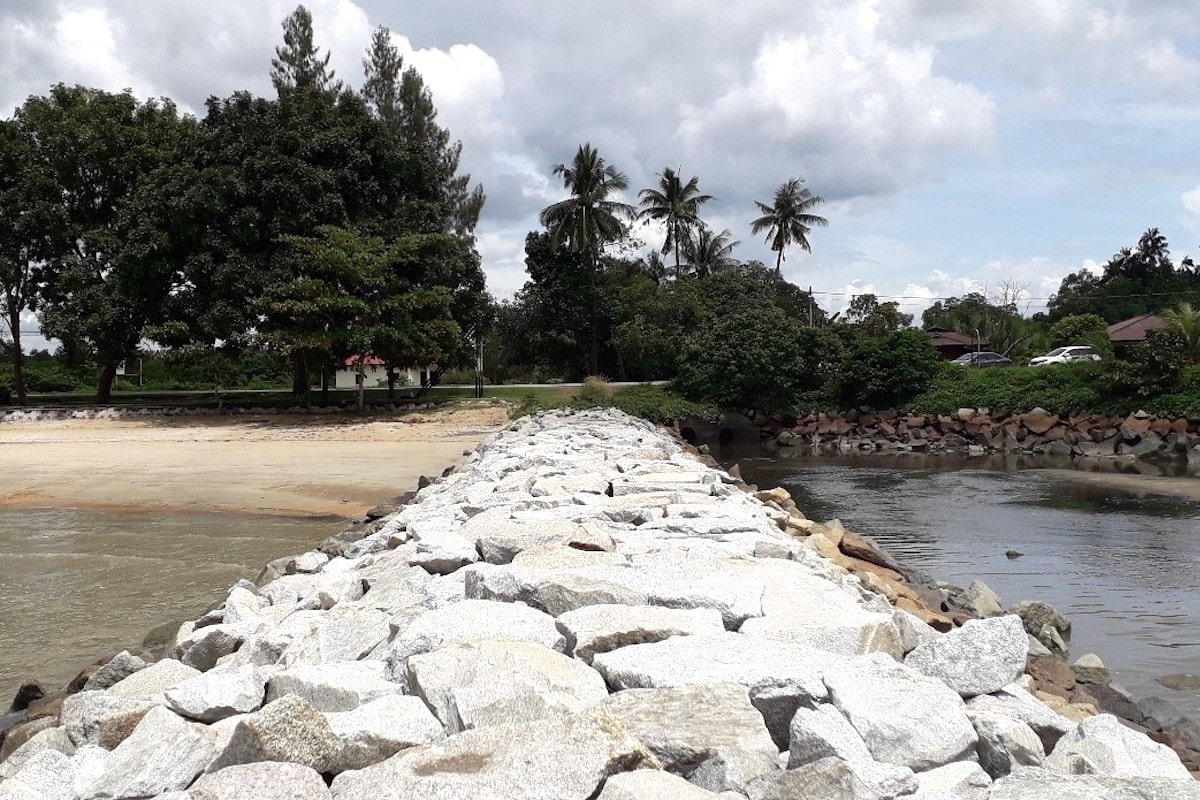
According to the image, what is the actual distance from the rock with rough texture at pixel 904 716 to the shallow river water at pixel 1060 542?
11.4ft

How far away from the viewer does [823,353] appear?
30.2 meters

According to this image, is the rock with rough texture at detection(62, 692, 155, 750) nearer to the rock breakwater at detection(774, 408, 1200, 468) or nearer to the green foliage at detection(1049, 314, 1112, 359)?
the rock breakwater at detection(774, 408, 1200, 468)

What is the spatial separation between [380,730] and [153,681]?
51.7 inches

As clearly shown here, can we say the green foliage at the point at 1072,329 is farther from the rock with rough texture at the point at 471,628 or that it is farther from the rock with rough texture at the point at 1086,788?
the rock with rough texture at the point at 1086,788

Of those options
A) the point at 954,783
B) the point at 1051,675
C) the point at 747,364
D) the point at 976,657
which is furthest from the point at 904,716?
the point at 747,364

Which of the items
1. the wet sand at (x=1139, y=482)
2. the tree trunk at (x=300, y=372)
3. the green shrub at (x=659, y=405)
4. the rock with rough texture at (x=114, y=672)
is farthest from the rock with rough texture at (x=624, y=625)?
the green shrub at (x=659, y=405)

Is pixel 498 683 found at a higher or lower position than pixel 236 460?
higher

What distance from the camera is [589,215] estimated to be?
1409 inches

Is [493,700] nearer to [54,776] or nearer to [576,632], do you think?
[576,632]

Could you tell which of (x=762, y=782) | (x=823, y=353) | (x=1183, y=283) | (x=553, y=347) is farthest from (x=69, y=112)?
(x=1183, y=283)

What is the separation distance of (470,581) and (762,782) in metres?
1.91

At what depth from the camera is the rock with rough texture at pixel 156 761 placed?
2383 mm

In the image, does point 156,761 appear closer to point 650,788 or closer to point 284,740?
point 284,740

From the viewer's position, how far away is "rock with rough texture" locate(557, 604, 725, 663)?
3.15m
